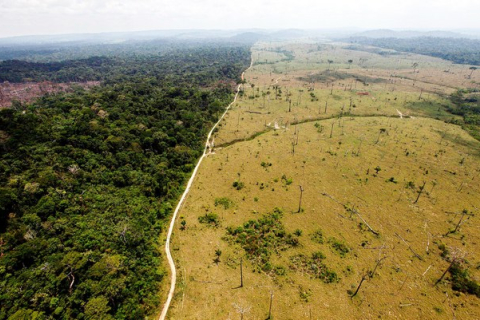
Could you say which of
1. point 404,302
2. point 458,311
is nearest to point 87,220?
point 404,302

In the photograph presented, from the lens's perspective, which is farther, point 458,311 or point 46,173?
point 46,173

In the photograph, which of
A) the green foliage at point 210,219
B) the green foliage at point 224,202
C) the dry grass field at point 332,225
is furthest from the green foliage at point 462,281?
the green foliage at point 224,202

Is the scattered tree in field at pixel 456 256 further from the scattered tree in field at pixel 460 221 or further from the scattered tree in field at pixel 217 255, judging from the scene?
the scattered tree in field at pixel 217 255

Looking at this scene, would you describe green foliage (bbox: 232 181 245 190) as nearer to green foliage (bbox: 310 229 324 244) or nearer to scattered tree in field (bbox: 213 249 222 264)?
scattered tree in field (bbox: 213 249 222 264)

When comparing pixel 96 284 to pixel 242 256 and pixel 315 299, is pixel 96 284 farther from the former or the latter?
pixel 315 299

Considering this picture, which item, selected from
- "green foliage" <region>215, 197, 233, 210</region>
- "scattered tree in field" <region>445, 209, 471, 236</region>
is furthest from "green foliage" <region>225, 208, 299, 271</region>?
"scattered tree in field" <region>445, 209, 471, 236</region>

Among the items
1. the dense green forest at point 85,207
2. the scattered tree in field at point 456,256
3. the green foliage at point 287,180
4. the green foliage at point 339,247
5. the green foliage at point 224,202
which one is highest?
the dense green forest at point 85,207
